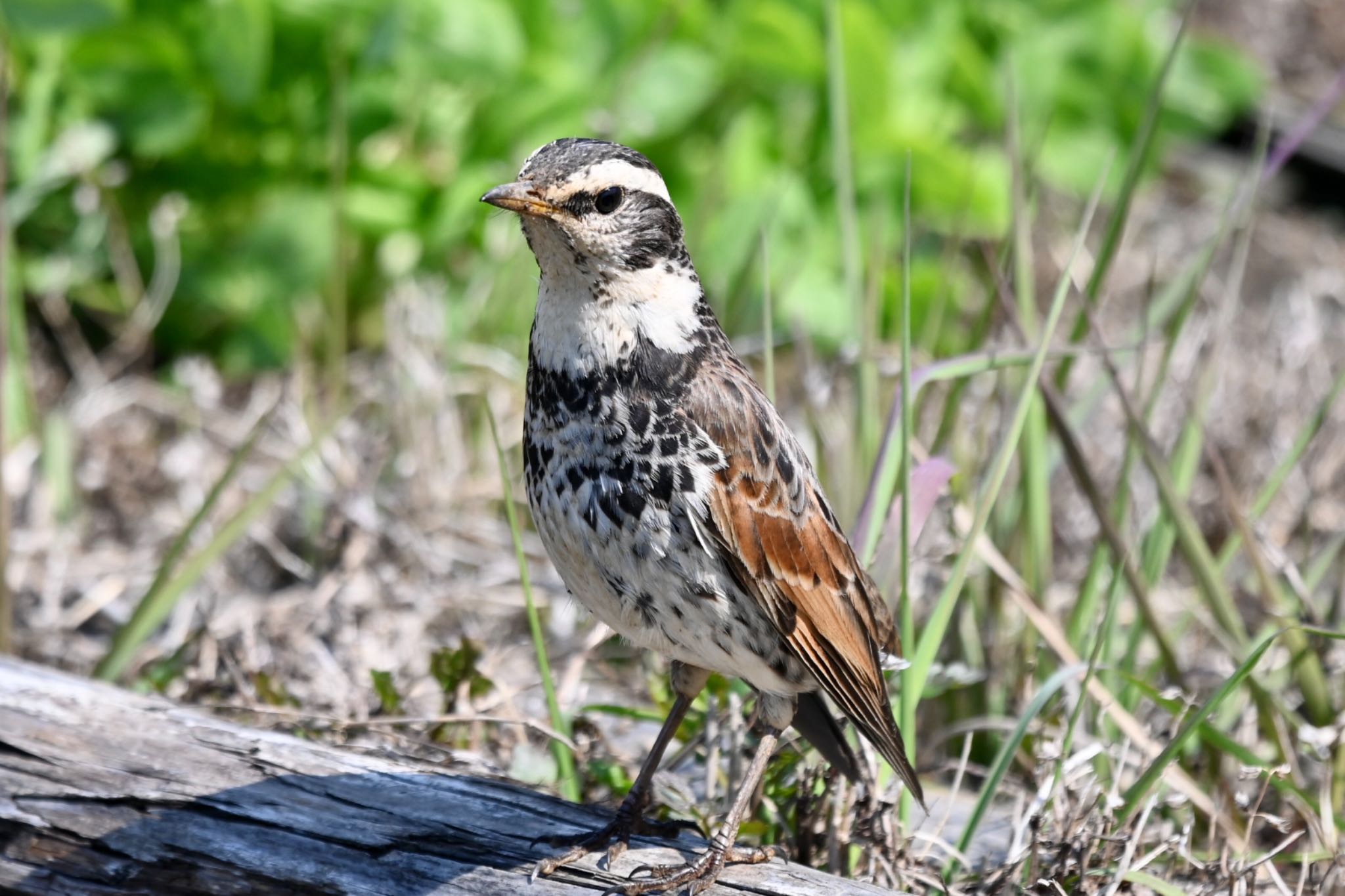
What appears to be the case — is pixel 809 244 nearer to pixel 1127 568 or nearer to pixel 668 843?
pixel 1127 568

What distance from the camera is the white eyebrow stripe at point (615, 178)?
2.68 m

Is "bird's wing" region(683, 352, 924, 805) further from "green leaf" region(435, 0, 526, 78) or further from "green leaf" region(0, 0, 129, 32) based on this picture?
"green leaf" region(0, 0, 129, 32)

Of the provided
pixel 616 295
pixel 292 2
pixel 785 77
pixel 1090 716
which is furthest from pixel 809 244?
pixel 616 295

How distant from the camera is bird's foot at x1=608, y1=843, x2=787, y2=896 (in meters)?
2.81

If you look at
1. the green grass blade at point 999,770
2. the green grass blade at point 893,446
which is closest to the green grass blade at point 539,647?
the green grass blade at point 893,446

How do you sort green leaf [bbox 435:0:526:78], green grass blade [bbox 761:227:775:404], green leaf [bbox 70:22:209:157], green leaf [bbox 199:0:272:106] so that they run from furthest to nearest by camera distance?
green leaf [bbox 70:22:209:157]
green leaf [bbox 435:0:526:78]
green leaf [bbox 199:0:272:106]
green grass blade [bbox 761:227:775:404]

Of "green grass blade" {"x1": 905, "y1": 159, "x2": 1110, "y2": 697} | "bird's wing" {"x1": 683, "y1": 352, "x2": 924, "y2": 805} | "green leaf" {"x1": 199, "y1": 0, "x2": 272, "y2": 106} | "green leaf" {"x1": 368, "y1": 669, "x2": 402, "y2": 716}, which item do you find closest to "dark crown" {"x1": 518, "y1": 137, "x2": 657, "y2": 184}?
"bird's wing" {"x1": 683, "y1": 352, "x2": 924, "y2": 805}

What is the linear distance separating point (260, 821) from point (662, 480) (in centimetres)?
100

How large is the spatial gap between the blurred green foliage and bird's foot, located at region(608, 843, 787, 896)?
7.55 ft

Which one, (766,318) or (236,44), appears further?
(236,44)

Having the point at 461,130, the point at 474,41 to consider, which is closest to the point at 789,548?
the point at 474,41

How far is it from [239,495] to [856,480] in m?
2.47

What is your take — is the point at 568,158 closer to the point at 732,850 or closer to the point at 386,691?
the point at 732,850

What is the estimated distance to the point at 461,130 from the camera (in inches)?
234
